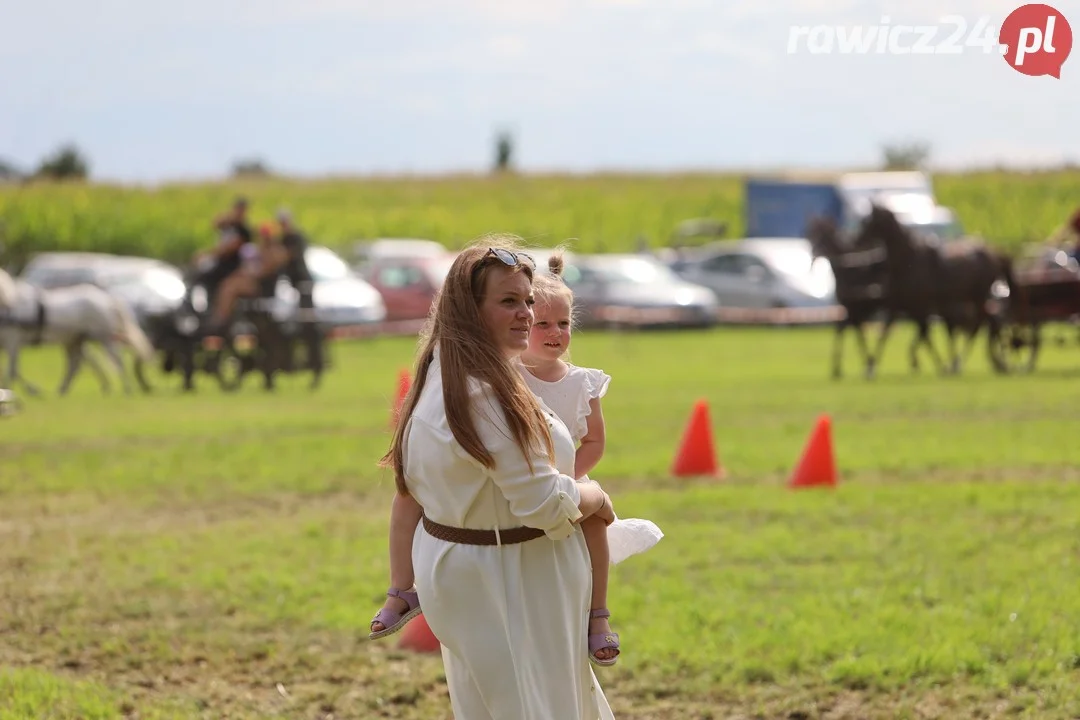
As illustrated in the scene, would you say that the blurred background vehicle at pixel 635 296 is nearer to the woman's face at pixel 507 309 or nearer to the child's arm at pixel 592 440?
the child's arm at pixel 592 440

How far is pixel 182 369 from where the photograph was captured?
23.4 metres

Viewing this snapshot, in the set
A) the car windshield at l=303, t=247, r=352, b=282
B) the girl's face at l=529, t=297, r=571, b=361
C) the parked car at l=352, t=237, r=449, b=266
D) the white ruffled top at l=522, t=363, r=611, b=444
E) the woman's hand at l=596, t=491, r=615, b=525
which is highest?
the girl's face at l=529, t=297, r=571, b=361

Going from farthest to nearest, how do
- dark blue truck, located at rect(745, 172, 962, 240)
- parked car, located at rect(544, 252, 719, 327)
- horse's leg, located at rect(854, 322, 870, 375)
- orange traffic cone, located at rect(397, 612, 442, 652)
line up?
1. dark blue truck, located at rect(745, 172, 962, 240)
2. parked car, located at rect(544, 252, 719, 327)
3. horse's leg, located at rect(854, 322, 870, 375)
4. orange traffic cone, located at rect(397, 612, 442, 652)

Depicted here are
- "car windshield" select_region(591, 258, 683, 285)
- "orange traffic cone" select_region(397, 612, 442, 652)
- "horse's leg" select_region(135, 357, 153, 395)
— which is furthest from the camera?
"car windshield" select_region(591, 258, 683, 285)

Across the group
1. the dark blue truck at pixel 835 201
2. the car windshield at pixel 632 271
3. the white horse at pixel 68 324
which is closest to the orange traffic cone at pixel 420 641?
the white horse at pixel 68 324

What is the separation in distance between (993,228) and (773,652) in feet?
172

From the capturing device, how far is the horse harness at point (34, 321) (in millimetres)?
22297

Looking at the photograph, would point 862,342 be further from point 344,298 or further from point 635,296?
point 344,298

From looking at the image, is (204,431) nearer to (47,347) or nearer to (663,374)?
(663,374)

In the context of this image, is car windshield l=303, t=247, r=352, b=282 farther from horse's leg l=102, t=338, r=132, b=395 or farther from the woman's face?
the woman's face

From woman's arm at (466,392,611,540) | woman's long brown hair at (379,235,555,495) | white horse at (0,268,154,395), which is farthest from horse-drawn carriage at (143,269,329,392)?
woman's arm at (466,392,611,540)

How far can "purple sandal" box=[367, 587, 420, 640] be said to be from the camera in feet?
15.5

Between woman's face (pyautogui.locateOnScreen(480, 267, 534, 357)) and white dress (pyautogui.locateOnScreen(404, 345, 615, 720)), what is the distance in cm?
17

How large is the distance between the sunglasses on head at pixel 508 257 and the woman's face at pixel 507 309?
0.08 ft
